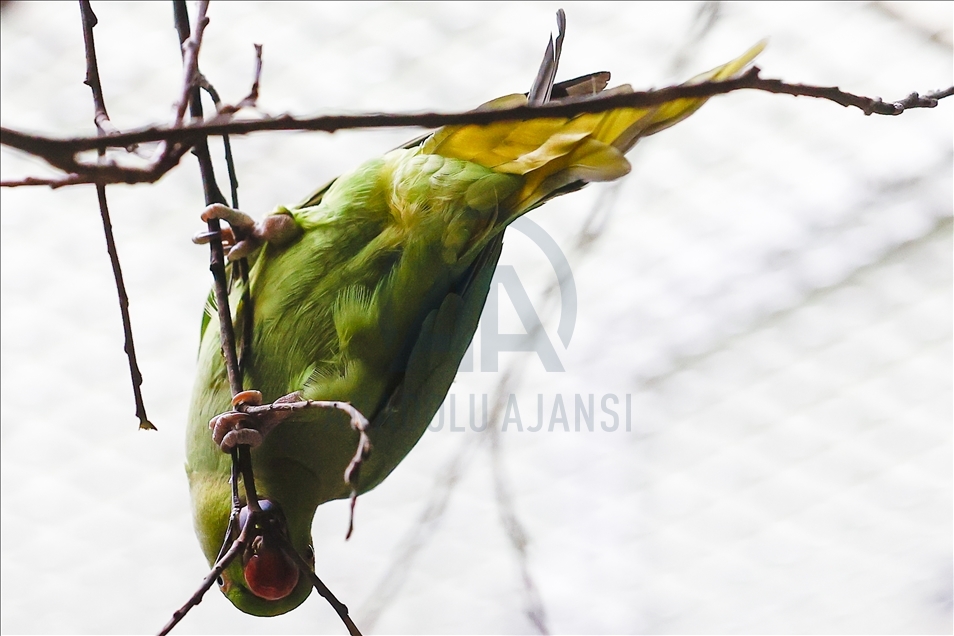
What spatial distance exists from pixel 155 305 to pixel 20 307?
29 centimetres

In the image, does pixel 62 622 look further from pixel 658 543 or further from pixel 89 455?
pixel 658 543

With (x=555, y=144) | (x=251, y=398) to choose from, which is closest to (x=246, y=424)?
(x=251, y=398)

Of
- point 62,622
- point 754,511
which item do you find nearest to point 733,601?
point 754,511

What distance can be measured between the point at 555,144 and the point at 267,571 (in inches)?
19.7

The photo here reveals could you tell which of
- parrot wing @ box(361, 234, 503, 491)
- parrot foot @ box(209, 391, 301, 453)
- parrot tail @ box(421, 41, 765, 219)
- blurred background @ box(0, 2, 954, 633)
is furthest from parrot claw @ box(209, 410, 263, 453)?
blurred background @ box(0, 2, 954, 633)

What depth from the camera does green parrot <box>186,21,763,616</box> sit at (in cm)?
90

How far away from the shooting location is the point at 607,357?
1930mm

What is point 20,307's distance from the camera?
174 centimetres

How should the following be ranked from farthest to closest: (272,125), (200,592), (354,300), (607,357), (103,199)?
(607,357) → (354,300) → (103,199) → (200,592) → (272,125)

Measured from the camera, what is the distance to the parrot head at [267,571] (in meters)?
0.65

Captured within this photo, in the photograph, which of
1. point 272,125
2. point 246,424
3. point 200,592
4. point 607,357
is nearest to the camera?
point 272,125

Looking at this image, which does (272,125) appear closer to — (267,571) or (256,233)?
(267,571)

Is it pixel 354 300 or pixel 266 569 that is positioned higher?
pixel 354 300

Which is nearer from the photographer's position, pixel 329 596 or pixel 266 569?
pixel 329 596
